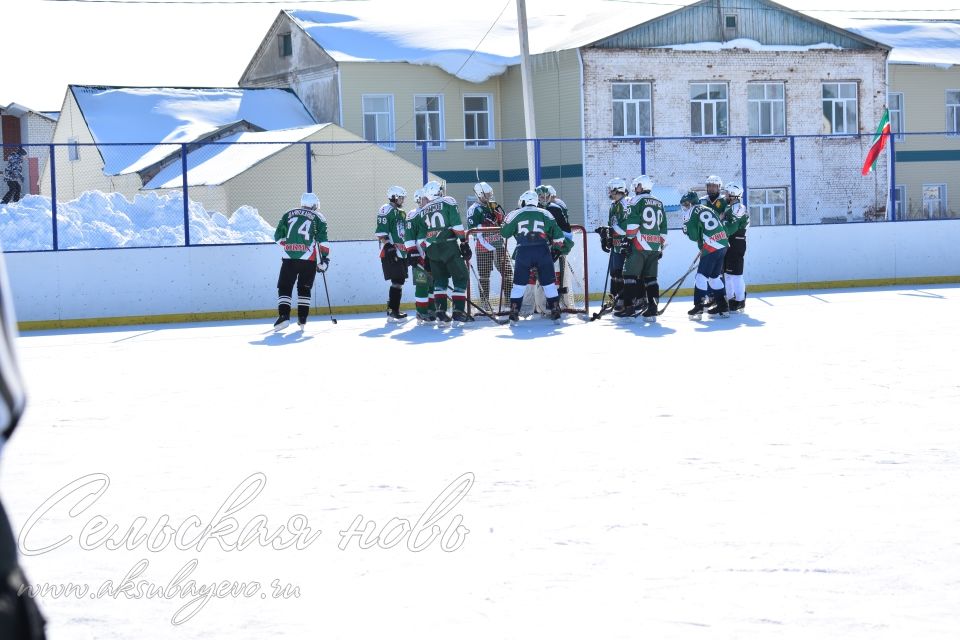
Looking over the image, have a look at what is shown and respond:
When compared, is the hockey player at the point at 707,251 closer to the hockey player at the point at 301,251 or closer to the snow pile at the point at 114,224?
the hockey player at the point at 301,251

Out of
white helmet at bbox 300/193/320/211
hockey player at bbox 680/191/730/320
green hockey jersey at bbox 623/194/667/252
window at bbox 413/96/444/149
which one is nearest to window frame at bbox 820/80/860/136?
window at bbox 413/96/444/149

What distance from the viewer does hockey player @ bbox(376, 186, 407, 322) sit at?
16344mm

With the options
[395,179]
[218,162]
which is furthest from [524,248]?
[218,162]

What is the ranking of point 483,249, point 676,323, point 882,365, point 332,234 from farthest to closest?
point 332,234, point 483,249, point 676,323, point 882,365

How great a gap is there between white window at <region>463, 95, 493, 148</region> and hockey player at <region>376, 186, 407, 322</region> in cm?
1784

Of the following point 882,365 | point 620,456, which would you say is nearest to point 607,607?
point 620,456

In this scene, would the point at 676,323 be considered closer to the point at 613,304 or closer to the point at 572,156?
the point at 613,304

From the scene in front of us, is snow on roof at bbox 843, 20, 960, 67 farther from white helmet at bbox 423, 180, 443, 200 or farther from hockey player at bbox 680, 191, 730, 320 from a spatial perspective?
white helmet at bbox 423, 180, 443, 200

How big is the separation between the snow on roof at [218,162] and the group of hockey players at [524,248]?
9.54 m

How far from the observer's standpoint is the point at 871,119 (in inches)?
1369

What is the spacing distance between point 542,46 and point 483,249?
60.5 feet

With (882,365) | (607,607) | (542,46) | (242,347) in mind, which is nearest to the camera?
(607,607)

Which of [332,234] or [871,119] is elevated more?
[871,119]

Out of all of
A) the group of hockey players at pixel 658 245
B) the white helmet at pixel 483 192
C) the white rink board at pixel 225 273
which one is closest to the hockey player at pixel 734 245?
the group of hockey players at pixel 658 245
